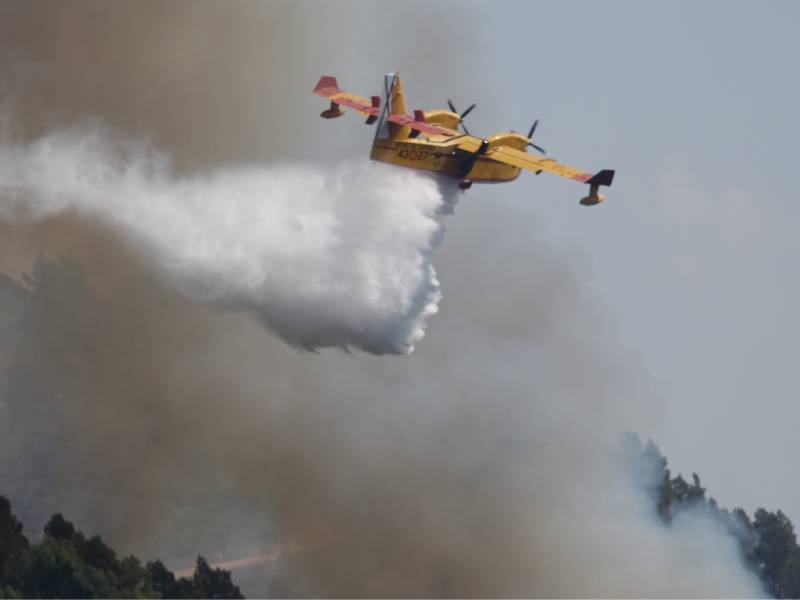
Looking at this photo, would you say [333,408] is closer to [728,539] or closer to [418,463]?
[418,463]

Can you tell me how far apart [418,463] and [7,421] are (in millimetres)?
30273

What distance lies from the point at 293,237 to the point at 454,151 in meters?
6.70

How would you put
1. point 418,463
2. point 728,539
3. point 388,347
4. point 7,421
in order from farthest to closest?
point 7,421
point 728,539
point 418,463
point 388,347

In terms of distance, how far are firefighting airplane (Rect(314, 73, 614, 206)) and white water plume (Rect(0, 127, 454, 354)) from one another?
926 mm

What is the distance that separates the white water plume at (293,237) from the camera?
66.8 m

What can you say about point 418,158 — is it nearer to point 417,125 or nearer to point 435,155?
point 435,155

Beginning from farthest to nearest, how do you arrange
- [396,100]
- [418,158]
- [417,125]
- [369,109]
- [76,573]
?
1. [369,109]
2. [396,100]
3. [417,125]
4. [76,573]
5. [418,158]

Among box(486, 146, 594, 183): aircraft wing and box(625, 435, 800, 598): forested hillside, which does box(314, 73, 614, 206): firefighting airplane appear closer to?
box(486, 146, 594, 183): aircraft wing

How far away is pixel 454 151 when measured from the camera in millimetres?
66875

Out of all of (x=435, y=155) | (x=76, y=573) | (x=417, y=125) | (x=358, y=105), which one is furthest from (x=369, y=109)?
(x=76, y=573)

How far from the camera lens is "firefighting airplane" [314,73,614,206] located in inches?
2616

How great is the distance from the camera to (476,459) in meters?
80.2

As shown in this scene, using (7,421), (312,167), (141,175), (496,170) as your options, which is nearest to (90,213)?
(141,175)

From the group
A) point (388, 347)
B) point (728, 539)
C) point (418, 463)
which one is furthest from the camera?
point (728, 539)
